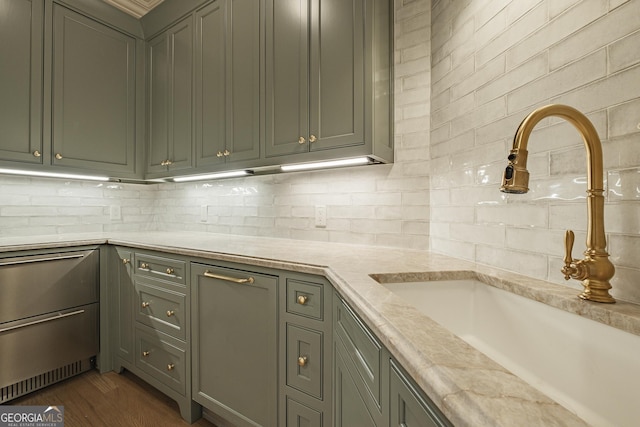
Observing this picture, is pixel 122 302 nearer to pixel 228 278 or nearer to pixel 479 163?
pixel 228 278

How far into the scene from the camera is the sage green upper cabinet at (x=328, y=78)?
138 centimetres

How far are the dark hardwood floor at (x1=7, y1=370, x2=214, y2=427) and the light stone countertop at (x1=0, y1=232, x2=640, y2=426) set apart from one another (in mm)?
953

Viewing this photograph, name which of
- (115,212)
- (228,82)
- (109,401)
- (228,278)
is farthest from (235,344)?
(115,212)

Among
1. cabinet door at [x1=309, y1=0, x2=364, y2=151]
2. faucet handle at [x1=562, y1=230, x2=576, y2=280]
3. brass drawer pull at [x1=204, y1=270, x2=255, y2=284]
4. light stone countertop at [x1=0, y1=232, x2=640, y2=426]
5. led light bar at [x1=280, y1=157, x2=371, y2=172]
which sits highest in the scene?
cabinet door at [x1=309, y1=0, x2=364, y2=151]

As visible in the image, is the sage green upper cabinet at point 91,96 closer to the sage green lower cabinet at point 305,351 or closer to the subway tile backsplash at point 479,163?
the subway tile backsplash at point 479,163

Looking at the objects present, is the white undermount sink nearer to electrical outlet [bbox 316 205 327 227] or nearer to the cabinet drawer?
electrical outlet [bbox 316 205 327 227]

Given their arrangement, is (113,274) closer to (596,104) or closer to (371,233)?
(371,233)

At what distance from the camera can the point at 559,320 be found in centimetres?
73

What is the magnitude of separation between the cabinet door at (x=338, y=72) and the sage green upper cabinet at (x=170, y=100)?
3.46 feet

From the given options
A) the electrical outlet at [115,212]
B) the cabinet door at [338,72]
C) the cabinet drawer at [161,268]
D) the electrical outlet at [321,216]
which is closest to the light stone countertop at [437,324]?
the cabinet drawer at [161,268]

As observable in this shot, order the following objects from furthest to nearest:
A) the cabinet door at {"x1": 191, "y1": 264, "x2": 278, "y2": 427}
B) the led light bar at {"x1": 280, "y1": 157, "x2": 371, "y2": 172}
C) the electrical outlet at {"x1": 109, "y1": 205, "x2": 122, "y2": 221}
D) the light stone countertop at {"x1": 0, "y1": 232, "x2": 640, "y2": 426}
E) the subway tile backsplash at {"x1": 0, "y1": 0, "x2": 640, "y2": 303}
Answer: the electrical outlet at {"x1": 109, "y1": 205, "x2": 122, "y2": 221}, the led light bar at {"x1": 280, "y1": 157, "x2": 371, "y2": 172}, the cabinet door at {"x1": 191, "y1": 264, "x2": 278, "y2": 427}, the subway tile backsplash at {"x1": 0, "y1": 0, "x2": 640, "y2": 303}, the light stone countertop at {"x1": 0, "y1": 232, "x2": 640, "y2": 426}

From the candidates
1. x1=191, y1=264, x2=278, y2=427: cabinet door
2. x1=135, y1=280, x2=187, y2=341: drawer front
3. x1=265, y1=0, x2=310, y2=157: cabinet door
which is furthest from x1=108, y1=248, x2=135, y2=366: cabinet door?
x1=265, y1=0, x2=310, y2=157: cabinet door

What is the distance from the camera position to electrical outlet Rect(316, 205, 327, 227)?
1.86m

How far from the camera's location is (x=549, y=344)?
74 cm
